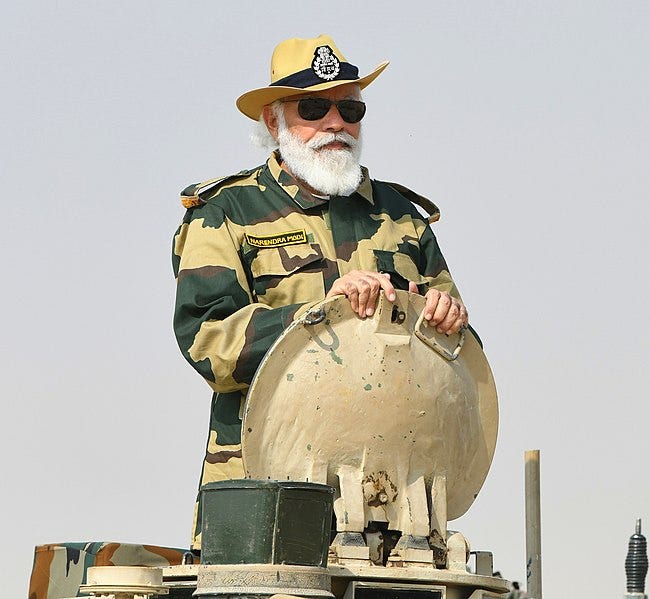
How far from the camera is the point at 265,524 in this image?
761 cm

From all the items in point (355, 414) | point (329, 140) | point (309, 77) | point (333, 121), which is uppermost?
point (309, 77)

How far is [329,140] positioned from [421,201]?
0.98 m

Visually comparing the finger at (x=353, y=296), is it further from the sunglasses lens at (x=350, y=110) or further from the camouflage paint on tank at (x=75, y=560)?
the camouflage paint on tank at (x=75, y=560)

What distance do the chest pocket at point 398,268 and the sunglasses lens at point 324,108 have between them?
79cm

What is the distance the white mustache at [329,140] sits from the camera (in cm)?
1019

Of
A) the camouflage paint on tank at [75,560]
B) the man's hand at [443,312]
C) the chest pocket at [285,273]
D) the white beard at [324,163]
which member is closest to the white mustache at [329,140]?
the white beard at [324,163]

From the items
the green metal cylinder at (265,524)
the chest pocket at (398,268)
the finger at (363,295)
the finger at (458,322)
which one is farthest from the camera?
the chest pocket at (398,268)

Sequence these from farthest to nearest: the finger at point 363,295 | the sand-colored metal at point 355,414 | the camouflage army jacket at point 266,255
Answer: the camouflage army jacket at point 266,255 < the finger at point 363,295 < the sand-colored metal at point 355,414

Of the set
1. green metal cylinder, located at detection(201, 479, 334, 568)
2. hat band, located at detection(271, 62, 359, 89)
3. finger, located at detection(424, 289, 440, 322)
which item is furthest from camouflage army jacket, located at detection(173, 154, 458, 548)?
green metal cylinder, located at detection(201, 479, 334, 568)

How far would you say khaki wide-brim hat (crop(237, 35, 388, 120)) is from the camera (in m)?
10.2

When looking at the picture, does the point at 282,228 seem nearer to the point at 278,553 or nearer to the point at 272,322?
the point at 272,322

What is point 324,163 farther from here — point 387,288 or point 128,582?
point 128,582

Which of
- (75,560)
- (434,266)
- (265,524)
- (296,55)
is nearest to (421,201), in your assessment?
(434,266)

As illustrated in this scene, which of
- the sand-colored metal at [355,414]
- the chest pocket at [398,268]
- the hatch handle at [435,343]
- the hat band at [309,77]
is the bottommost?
the sand-colored metal at [355,414]
